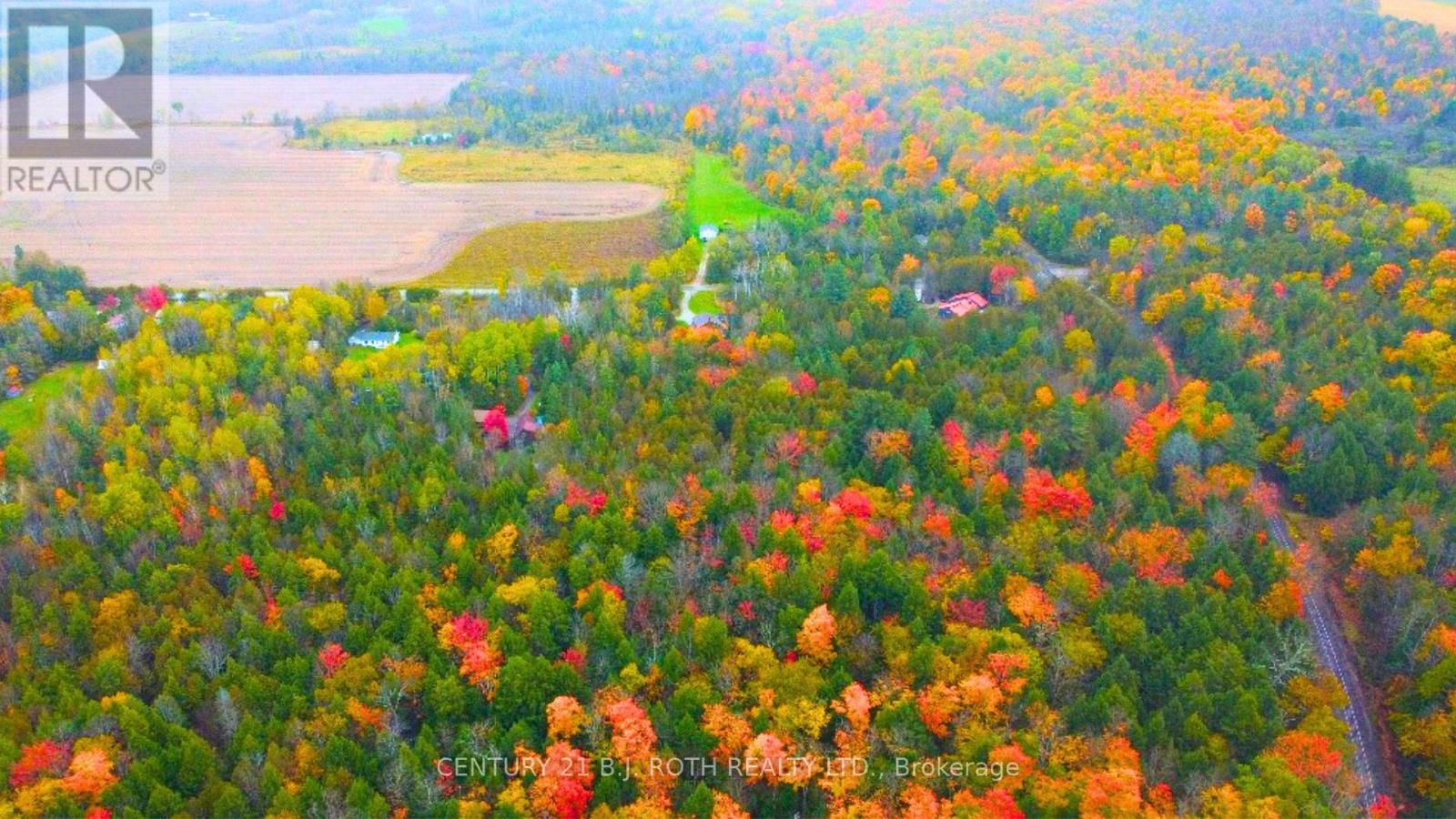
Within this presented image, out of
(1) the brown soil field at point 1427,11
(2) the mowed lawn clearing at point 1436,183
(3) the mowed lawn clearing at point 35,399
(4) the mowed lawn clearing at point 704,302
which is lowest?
(3) the mowed lawn clearing at point 35,399

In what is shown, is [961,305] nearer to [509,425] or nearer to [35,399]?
[509,425]

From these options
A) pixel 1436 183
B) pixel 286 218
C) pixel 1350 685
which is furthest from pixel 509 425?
pixel 1436 183

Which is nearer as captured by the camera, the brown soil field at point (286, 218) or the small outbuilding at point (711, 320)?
the small outbuilding at point (711, 320)

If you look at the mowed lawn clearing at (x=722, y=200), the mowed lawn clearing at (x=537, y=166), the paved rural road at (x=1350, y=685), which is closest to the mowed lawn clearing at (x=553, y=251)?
the mowed lawn clearing at (x=722, y=200)

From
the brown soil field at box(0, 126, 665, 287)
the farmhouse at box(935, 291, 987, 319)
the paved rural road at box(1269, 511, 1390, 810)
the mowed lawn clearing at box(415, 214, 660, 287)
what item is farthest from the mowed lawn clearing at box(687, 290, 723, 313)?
the paved rural road at box(1269, 511, 1390, 810)

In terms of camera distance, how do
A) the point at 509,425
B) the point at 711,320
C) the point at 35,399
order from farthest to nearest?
the point at 711,320, the point at 35,399, the point at 509,425

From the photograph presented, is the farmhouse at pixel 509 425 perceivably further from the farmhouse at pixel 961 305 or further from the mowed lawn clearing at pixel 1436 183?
the mowed lawn clearing at pixel 1436 183

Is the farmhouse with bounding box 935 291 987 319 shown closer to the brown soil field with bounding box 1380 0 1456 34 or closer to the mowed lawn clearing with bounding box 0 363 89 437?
the mowed lawn clearing with bounding box 0 363 89 437
